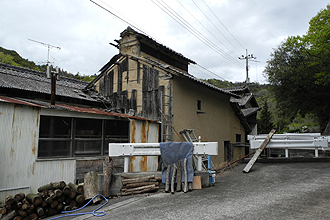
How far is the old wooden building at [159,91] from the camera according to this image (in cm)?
1260

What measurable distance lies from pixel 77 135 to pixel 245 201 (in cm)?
704

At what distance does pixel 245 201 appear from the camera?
500 centimetres

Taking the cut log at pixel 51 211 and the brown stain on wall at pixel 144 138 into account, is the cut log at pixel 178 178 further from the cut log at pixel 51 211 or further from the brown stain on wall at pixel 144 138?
the brown stain on wall at pixel 144 138

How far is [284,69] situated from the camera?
73.6ft

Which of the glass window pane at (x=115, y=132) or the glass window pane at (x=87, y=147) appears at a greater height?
the glass window pane at (x=115, y=132)

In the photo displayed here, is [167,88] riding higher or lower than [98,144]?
higher

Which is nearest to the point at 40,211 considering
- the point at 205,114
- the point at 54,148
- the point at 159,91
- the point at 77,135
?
the point at 54,148

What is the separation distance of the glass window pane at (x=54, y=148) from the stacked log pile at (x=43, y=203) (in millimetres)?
2882

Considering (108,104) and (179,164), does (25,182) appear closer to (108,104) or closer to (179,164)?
(179,164)

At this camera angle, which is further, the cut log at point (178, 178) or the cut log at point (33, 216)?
the cut log at point (178, 178)

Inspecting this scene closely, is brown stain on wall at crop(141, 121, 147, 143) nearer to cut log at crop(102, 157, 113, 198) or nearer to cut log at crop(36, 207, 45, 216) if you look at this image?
cut log at crop(102, 157, 113, 198)

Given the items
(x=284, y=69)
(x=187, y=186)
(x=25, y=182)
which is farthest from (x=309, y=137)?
(x=284, y=69)

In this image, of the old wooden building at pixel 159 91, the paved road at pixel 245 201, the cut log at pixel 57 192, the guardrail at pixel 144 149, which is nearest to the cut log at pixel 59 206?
the cut log at pixel 57 192

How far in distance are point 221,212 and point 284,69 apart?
21.2m
